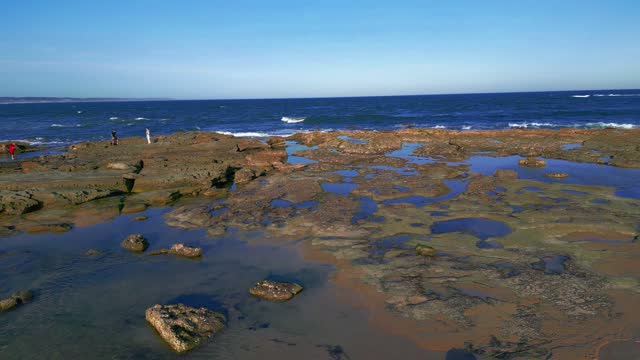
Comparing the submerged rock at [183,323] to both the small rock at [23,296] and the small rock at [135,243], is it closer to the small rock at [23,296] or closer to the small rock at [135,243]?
the small rock at [23,296]

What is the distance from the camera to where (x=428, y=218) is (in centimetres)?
1273

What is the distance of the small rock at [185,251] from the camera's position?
34.3 ft

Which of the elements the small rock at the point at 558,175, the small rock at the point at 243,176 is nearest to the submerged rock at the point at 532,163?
the small rock at the point at 558,175

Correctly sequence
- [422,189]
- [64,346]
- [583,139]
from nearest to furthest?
[64,346] < [422,189] < [583,139]

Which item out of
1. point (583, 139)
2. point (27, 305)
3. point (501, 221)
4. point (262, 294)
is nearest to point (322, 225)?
point (262, 294)

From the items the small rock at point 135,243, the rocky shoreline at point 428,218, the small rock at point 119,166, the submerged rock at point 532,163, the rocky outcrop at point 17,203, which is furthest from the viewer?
the submerged rock at point 532,163

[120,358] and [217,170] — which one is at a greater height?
[217,170]

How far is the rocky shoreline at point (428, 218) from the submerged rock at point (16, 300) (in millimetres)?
4539

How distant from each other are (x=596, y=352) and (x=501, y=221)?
625 cm

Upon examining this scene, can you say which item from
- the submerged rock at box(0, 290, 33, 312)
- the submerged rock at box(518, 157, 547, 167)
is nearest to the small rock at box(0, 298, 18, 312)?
the submerged rock at box(0, 290, 33, 312)

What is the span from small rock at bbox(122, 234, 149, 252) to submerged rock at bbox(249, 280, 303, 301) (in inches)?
164

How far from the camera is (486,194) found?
1520 centimetres

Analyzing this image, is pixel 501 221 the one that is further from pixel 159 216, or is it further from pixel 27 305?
pixel 27 305

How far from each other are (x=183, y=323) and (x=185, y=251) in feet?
11.8
